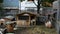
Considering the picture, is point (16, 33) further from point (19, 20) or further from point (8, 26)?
point (19, 20)

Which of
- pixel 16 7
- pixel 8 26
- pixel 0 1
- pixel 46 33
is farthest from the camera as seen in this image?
pixel 16 7

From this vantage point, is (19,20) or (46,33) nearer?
(46,33)

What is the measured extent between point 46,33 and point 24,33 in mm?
622

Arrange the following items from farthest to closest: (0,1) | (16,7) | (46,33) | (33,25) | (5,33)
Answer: (16,7), (0,1), (33,25), (5,33), (46,33)

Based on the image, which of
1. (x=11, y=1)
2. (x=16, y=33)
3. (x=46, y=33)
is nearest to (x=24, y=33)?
(x=16, y=33)

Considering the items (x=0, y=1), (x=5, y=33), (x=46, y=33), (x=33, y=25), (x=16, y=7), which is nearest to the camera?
(x=46, y=33)

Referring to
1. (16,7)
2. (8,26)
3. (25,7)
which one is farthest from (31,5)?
(8,26)

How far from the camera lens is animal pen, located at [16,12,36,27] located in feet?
25.7

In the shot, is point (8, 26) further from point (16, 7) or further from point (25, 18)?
point (16, 7)

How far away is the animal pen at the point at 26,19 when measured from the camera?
25.7ft

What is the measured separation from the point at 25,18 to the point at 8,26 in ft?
4.64

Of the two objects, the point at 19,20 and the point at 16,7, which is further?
the point at 16,7

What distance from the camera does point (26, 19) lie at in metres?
8.11

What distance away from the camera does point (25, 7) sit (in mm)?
15398
